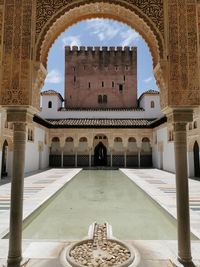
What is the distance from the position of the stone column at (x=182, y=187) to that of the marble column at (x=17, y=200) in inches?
77.2

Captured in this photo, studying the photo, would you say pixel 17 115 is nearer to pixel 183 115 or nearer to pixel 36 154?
pixel 183 115

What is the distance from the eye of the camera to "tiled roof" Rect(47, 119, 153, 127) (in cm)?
1912

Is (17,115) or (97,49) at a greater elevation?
(97,49)

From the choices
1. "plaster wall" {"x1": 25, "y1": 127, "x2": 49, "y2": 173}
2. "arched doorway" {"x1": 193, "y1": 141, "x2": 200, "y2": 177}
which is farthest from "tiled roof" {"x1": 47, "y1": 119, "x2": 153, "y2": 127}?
"arched doorway" {"x1": 193, "y1": 141, "x2": 200, "y2": 177}

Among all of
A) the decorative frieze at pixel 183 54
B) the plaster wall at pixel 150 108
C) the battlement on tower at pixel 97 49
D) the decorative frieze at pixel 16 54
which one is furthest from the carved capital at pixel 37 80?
the battlement on tower at pixel 97 49

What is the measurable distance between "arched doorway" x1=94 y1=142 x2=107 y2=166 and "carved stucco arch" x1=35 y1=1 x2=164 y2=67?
17.7 meters

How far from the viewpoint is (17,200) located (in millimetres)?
2814

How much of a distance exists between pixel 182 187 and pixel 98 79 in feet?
71.9

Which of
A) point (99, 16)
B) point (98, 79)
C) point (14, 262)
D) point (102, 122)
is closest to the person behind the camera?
point (14, 262)

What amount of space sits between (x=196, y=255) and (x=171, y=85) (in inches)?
87.8

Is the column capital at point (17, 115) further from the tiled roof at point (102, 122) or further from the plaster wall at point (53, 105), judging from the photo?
the plaster wall at point (53, 105)

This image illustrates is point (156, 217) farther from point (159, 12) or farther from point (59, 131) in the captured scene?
point (59, 131)

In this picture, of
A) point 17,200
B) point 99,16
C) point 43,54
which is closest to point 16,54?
point 43,54

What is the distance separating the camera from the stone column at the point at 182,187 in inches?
108
